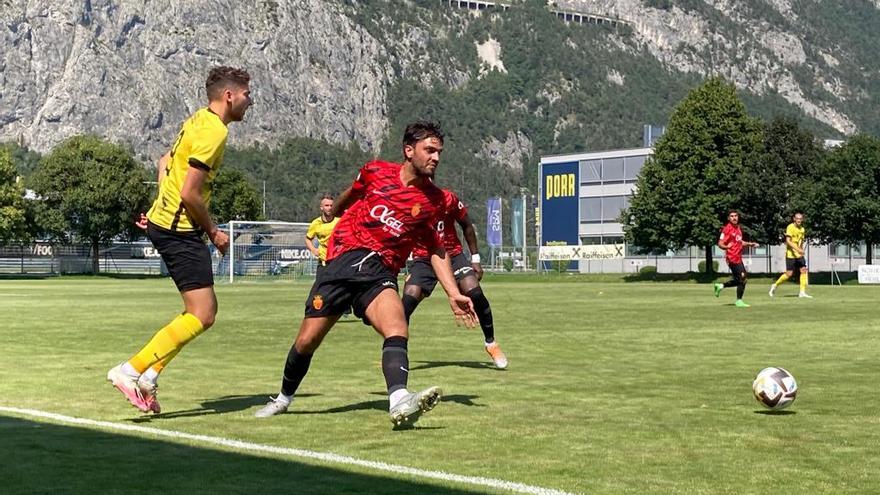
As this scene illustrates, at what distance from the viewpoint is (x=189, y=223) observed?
33.3ft

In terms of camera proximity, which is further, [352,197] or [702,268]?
[702,268]

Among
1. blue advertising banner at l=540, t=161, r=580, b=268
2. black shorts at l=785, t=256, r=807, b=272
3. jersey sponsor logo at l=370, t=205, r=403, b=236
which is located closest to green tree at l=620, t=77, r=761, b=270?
black shorts at l=785, t=256, r=807, b=272

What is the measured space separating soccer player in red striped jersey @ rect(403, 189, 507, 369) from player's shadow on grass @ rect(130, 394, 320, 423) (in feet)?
11.6

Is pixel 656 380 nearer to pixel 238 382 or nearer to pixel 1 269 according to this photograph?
pixel 238 382

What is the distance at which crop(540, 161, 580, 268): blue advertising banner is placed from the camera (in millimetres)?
128750

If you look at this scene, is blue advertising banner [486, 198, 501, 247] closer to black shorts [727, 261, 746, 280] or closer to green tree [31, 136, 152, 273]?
green tree [31, 136, 152, 273]

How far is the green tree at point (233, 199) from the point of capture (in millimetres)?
125688

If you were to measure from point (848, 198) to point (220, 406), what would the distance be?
68725mm

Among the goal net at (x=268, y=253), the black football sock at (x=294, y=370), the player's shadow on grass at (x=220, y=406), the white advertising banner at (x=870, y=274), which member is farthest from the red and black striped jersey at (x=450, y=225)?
the goal net at (x=268, y=253)

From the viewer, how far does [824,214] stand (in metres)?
74.8

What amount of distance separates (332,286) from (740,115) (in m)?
77.4

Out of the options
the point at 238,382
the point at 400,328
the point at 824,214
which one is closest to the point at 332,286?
the point at 400,328

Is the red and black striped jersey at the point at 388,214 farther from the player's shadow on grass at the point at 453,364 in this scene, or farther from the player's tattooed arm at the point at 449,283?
the player's shadow on grass at the point at 453,364

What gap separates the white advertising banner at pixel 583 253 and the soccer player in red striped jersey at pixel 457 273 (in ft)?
314
